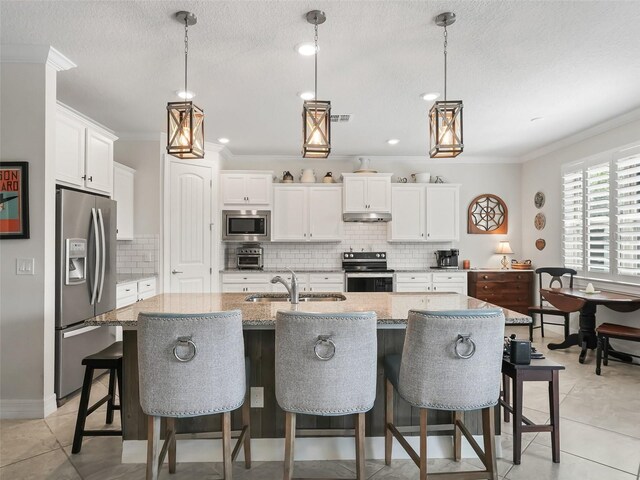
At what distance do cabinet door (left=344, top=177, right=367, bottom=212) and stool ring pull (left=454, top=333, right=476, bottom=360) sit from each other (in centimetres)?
418

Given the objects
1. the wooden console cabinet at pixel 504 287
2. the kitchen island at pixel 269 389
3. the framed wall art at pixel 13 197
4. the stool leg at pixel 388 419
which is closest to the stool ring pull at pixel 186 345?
the kitchen island at pixel 269 389

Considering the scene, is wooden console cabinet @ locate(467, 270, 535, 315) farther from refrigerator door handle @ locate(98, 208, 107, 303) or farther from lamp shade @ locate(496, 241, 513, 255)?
refrigerator door handle @ locate(98, 208, 107, 303)

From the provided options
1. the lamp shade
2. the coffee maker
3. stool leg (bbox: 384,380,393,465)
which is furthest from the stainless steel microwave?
stool leg (bbox: 384,380,393,465)

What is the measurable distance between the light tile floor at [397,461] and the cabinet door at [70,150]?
1.83m

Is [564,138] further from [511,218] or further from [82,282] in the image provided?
[82,282]

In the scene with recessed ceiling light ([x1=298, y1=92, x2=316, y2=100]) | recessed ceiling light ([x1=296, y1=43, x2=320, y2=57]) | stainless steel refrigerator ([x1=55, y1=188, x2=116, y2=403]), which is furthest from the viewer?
recessed ceiling light ([x1=298, y1=92, x2=316, y2=100])

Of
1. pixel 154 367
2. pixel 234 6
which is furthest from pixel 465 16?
pixel 154 367

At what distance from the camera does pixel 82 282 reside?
332 cm

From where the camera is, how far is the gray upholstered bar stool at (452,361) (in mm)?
1845

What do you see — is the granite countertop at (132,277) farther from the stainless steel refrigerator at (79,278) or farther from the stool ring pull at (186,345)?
the stool ring pull at (186,345)

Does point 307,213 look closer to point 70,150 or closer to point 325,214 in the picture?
point 325,214

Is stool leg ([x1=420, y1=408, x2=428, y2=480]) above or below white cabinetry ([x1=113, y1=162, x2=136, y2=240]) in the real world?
below

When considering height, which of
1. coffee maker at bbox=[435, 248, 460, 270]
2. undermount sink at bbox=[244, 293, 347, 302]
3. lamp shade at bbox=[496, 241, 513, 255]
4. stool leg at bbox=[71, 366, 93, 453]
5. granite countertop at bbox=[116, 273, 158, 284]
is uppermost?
lamp shade at bbox=[496, 241, 513, 255]

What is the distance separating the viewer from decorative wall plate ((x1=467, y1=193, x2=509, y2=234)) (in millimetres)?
6527
